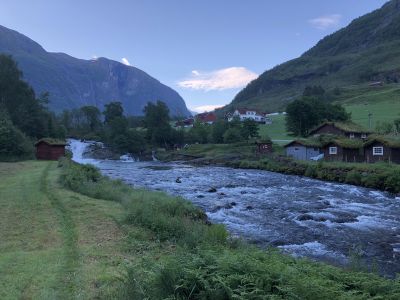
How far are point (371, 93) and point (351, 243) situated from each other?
133 m

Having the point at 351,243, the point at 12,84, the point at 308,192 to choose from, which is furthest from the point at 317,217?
the point at 12,84

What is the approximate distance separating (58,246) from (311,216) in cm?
1530

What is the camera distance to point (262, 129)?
372ft

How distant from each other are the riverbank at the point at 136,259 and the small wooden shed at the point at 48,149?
36484mm

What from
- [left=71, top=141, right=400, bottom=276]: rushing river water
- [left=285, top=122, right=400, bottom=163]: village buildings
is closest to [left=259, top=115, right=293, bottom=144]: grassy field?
[left=285, top=122, right=400, bottom=163]: village buildings

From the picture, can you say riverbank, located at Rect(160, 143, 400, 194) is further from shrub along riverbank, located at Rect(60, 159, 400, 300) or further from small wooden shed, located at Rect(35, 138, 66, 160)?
shrub along riverbank, located at Rect(60, 159, 400, 300)

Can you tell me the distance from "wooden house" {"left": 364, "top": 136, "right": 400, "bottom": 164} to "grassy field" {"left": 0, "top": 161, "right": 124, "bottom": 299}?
36.7 meters

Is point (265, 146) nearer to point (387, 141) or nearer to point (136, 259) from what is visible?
point (387, 141)

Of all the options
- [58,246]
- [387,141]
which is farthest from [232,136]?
[58,246]

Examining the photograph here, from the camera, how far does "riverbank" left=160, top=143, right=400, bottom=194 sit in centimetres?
3834

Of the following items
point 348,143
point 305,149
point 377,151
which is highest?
point 348,143

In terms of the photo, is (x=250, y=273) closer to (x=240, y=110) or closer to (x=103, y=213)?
(x=103, y=213)

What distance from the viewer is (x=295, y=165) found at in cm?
5441

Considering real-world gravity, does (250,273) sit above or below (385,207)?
above
